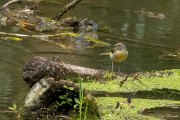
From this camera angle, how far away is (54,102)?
17.3 feet

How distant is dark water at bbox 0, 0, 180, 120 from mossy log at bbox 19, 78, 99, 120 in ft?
0.85

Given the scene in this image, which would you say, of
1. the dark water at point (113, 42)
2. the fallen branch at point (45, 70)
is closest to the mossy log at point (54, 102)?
the dark water at point (113, 42)

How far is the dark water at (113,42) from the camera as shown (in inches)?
277

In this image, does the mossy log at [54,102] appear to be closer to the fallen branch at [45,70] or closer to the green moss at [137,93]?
the green moss at [137,93]

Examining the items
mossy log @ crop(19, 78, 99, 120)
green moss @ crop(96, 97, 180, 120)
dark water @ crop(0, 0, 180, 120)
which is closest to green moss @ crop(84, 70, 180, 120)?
green moss @ crop(96, 97, 180, 120)

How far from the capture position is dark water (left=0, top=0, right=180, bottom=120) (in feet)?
23.1

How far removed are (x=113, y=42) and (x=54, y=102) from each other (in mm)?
4737

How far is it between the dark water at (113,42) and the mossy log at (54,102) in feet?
0.85

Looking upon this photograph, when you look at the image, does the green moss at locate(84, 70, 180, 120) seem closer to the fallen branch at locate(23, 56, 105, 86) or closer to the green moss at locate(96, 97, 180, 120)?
the green moss at locate(96, 97, 180, 120)

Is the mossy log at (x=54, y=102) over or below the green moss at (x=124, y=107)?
over

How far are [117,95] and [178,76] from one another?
119 cm

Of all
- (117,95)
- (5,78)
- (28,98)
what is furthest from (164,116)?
(5,78)

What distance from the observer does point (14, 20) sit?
418 inches

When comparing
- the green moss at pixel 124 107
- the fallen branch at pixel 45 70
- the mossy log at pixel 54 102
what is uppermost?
the fallen branch at pixel 45 70
